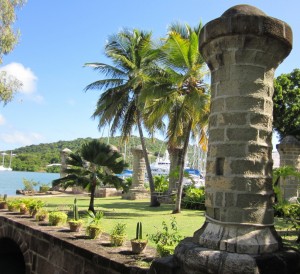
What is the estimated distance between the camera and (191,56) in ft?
44.0

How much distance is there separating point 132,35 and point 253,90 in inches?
663

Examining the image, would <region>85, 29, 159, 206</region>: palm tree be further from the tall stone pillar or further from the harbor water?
the tall stone pillar

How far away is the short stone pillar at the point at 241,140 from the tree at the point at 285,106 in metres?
22.3

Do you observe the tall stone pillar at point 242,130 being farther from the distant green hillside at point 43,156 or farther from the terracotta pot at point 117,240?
the distant green hillside at point 43,156

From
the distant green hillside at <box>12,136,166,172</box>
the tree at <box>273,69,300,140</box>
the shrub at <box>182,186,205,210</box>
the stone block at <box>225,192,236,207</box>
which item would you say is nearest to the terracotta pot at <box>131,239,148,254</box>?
the stone block at <box>225,192,236,207</box>

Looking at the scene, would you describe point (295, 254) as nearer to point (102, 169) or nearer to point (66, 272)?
point (66, 272)

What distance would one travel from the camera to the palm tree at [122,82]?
18541 mm

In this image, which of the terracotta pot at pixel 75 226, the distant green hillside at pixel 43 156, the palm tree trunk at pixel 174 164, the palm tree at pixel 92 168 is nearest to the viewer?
the terracotta pot at pixel 75 226

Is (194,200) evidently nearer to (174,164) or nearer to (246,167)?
(174,164)

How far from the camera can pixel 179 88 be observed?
14367mm

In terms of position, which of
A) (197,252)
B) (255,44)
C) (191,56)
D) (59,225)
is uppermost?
(191,56)

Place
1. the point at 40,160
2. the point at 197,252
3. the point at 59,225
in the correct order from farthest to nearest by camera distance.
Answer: the point at 40,160
the point at 59,225
the point at 197,252

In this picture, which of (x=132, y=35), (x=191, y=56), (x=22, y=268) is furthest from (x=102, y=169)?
(x=132, y=35)

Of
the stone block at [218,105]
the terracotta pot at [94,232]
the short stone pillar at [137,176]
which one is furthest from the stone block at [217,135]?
the short stone pillar at [137,176]
